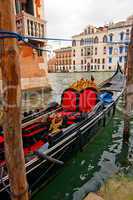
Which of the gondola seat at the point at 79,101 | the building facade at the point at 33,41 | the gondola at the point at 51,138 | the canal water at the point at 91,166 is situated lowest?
the canal water at the point at 91,166

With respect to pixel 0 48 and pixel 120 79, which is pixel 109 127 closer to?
pixel 0 48

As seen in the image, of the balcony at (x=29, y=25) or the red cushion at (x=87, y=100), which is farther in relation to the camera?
the balcony at (x=29, y=25)

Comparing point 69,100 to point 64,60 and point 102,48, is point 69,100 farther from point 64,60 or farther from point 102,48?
point 64,60

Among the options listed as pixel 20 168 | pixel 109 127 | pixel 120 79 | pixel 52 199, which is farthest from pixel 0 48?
pixel 120 79

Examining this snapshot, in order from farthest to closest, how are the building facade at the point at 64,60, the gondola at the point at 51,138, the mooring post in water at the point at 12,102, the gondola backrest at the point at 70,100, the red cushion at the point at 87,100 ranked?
the building facade at the point at 64,60
the gondola backrest at the point at 70,100
the red cushion at the point at 87,100
the gondola at the point at 51,138
the mooring post in water at the point at 12,102

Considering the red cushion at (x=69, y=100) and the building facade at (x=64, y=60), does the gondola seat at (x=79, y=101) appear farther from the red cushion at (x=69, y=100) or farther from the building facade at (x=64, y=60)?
the building facade at (x=64, y=60)

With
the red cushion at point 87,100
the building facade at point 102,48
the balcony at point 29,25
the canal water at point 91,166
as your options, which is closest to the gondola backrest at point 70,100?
the red cushion at point 87,100

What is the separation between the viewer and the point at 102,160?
373cm

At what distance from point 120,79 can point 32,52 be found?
21.0 feet

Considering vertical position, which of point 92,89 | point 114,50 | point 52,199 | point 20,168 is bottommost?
point 52,199

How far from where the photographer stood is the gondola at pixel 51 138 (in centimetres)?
249

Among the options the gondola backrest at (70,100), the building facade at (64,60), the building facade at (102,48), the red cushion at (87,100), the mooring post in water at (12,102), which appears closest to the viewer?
the mooring post in water at (12,102)

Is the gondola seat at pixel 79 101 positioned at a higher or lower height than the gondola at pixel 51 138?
higher

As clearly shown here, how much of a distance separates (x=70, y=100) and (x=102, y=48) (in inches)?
1402
